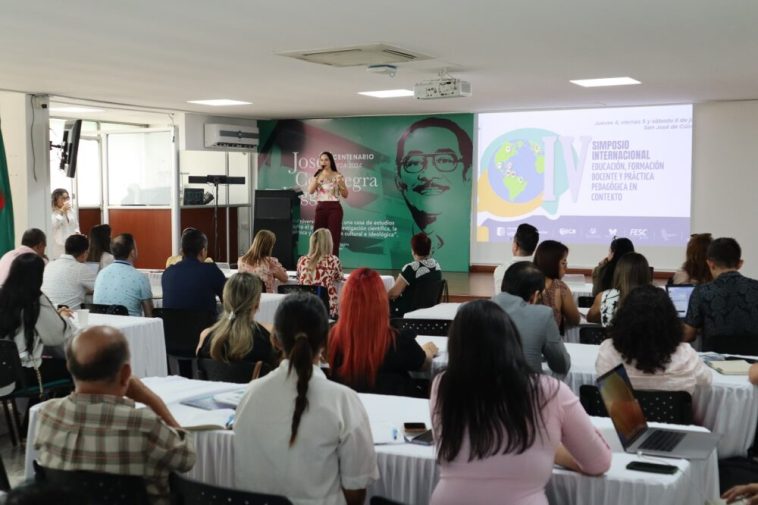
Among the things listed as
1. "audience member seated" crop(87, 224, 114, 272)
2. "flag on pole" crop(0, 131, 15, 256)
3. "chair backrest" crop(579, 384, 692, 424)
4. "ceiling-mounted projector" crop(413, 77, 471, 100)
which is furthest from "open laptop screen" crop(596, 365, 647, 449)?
"flag on pole" crop(0, 131, 15, 256)

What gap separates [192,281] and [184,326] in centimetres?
50

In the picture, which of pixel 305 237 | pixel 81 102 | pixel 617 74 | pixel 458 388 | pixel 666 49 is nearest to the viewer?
pixel 458 388

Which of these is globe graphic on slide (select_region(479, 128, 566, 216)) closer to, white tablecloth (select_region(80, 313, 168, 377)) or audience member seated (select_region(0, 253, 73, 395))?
white tablecloth (select_region(80, 313, 168, 377))

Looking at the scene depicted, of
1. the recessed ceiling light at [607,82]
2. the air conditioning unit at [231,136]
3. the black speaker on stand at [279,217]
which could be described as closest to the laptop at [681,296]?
the recessed ceiling light at [607,82]

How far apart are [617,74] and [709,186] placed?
395cm

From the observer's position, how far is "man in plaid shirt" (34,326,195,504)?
2.54 m

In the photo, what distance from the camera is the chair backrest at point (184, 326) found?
6.07 m

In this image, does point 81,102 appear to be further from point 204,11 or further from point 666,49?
point 666,49

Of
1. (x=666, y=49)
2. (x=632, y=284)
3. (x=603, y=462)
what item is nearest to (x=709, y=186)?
(x=666, y=49)

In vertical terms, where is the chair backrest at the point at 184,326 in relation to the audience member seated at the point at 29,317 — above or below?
below

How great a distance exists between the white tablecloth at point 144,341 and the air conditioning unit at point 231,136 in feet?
29.3

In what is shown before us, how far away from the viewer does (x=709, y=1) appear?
5660mm

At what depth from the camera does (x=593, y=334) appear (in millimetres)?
5316

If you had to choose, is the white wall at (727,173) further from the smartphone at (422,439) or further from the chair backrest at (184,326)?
the smartphone at (422,439)
